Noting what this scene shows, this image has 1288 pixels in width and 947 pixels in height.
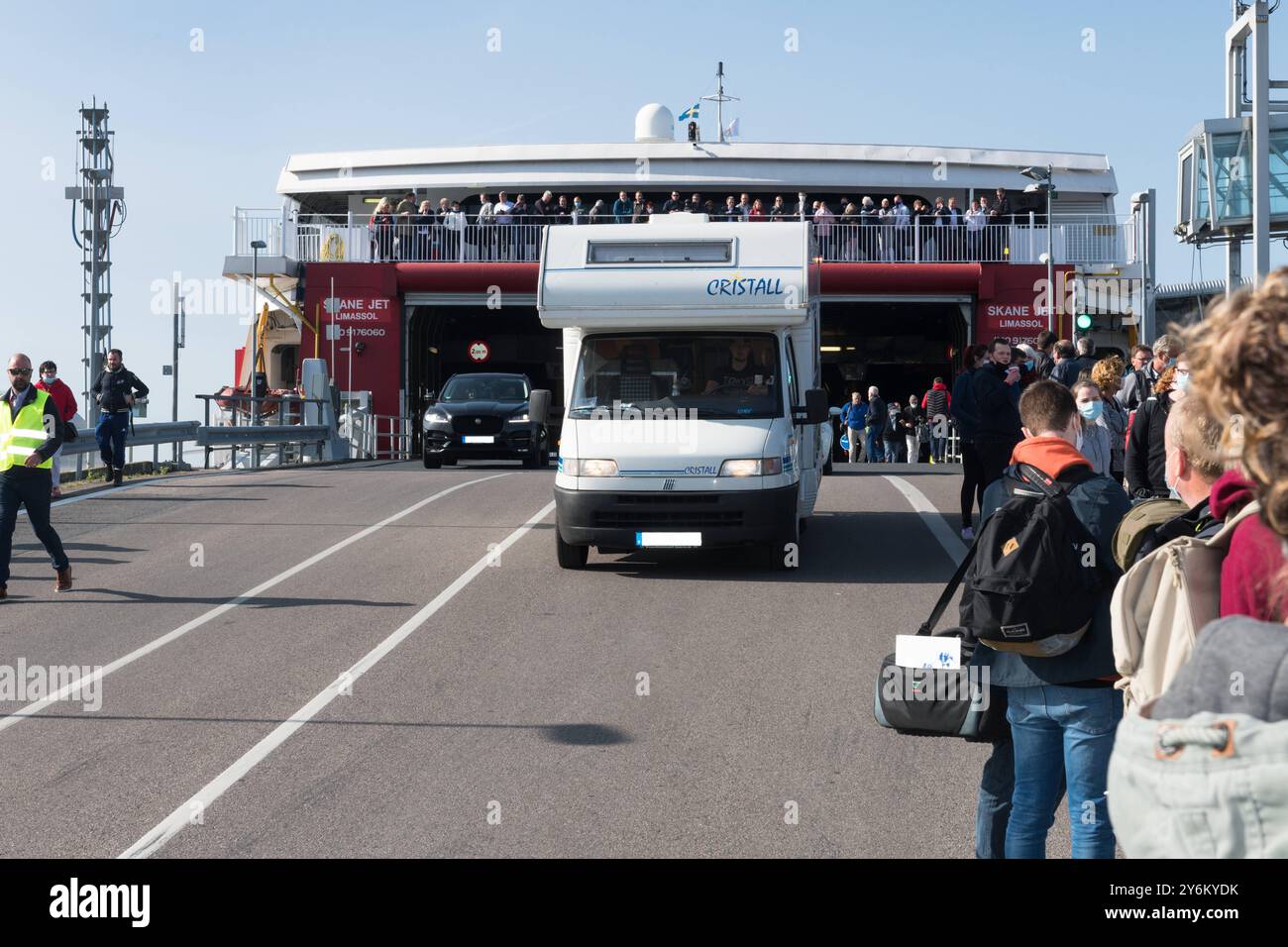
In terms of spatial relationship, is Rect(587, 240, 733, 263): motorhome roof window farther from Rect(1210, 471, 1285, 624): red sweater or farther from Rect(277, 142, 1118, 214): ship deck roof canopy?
Rect(277, 142, 1118, 214): ship deck roof canopy

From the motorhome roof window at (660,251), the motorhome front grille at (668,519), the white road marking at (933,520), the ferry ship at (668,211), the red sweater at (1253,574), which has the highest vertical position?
the ferry ship at (668,211)

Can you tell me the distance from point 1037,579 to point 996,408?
8.75 m

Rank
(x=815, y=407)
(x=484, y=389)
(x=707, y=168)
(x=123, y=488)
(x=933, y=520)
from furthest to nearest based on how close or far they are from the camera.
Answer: (x=707, y=168) < (x=484, y=389) < (x=123, y=488) < (x=933, y=520) < (x=815, y=407)

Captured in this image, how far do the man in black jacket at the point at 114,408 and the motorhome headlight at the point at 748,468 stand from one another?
428 inches

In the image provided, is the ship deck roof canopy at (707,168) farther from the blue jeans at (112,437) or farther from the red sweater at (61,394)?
the red sweater at (61,394)

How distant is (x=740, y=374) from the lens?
1334 cm

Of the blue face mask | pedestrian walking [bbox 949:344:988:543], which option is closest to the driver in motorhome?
pedestrian walking [bbox 949:344:988:543]

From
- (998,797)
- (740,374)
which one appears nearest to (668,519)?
(740,374)

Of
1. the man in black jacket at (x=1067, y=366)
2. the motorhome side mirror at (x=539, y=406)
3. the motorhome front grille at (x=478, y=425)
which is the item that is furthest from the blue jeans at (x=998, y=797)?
the motorhome front grille at (x=478, y=425)

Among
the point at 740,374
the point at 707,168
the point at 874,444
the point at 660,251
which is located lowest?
the point at 874,444

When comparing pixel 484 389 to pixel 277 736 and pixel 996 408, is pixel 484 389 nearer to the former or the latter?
pixel 996 408

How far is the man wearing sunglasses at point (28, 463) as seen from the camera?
12.0 metres

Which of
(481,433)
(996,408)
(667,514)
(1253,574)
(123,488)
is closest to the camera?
(1253,574)
